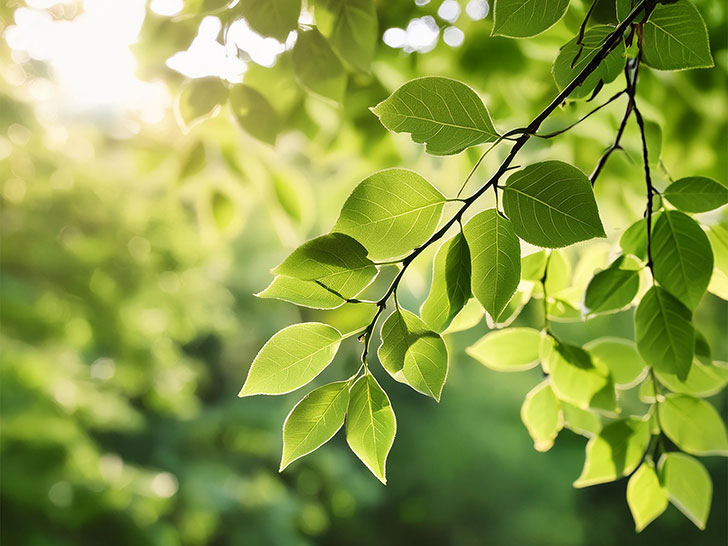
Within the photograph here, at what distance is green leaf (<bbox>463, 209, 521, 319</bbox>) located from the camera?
24cm

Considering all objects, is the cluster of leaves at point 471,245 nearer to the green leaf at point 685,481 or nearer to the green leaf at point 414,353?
the green leaf at point 414,353

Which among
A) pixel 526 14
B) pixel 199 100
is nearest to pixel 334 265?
pixel 526 14

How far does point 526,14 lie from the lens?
0.24 m

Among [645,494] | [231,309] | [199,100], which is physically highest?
[199,100]

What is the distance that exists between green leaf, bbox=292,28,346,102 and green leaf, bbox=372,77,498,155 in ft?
0.63

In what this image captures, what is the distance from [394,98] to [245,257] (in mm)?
5102

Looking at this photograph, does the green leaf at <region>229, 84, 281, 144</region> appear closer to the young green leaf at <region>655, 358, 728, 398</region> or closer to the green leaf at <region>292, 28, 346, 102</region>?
the green leaf at <region>292, 28, 346, 102</region>

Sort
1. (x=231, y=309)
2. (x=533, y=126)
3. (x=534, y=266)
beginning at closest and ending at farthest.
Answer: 1. (x=533, y=126)
2. (x=534, y=266)
3. (x=231, y=309)

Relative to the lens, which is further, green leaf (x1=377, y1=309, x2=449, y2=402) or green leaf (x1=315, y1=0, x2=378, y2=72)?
green leaf (x1=315, y1=0, x2=378, y2=72)

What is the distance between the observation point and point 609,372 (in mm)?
371

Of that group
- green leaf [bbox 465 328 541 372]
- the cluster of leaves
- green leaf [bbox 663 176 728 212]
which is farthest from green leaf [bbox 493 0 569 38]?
green leaf [bbox 465 328 541 372]

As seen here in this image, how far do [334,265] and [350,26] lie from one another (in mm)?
211

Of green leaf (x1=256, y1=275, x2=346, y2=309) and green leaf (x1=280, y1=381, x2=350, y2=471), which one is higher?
green leaf (x1=256, y1=275, x2=346, y2=309)

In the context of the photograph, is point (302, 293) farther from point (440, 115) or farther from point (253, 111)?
point (253, 111)
